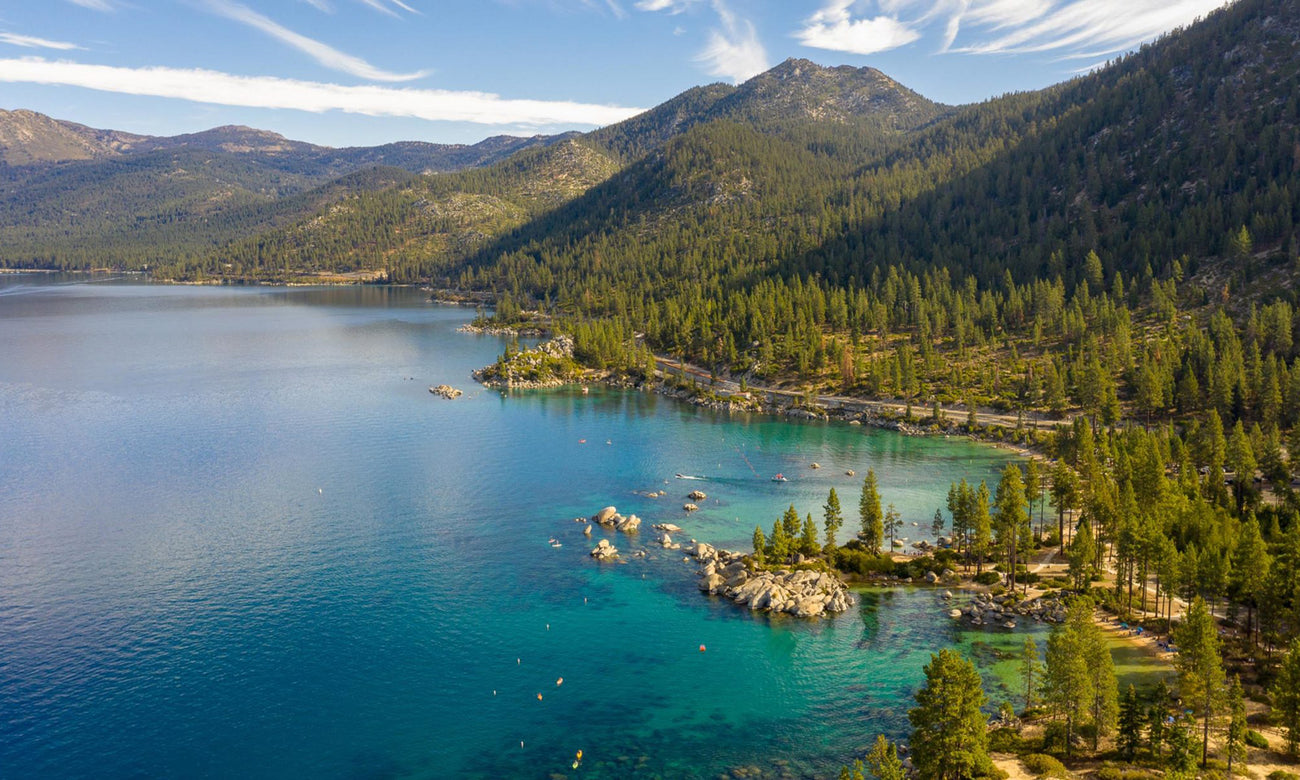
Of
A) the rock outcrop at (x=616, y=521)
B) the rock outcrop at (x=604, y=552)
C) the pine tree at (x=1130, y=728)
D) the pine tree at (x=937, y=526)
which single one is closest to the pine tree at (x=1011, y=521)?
the pine tree at (x=937, y=526)

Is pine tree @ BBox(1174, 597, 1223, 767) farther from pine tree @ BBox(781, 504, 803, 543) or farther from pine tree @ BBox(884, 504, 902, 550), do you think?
pine tree @ BBox(781, 504, 803, 543)

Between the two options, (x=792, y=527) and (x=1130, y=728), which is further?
(x=792, y=527)

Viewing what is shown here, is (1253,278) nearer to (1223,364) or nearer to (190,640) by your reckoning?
(1223,364)

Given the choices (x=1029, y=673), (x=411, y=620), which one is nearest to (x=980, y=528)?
(x=1029, y=673)

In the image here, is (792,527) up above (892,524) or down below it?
below

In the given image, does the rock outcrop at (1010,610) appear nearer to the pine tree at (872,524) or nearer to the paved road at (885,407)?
the pine tree at (872,524)

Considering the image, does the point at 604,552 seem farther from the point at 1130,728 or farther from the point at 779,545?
the point at 1130,728

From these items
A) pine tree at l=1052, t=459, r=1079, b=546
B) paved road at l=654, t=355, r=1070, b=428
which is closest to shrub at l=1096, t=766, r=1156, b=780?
pine tree at l=1052, t=459, r=1079, b=546
